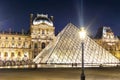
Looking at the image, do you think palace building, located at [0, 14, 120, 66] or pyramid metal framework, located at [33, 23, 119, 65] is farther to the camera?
palace building, located at [0, 14, 120, 66]

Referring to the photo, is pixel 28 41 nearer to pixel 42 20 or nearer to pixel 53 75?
pixel 42 20

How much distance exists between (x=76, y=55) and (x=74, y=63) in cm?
154

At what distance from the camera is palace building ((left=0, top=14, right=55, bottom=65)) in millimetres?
80875

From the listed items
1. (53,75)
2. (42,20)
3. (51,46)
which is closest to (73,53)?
(51,46)

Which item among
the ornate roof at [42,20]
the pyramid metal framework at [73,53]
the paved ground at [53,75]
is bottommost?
the paved ground at [53,75]

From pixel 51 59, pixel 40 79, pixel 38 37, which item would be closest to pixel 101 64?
pixel 51 59

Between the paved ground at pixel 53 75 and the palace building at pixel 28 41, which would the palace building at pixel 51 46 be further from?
the paved ground at pixel 53 75

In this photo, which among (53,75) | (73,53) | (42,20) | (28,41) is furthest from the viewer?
(42,20)

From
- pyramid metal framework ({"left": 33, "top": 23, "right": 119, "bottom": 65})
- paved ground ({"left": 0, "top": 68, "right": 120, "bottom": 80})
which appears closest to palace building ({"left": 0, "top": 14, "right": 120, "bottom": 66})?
pyramid metal framework ({"left": 33, "top": 23, "right": 119, "bottom": 65})

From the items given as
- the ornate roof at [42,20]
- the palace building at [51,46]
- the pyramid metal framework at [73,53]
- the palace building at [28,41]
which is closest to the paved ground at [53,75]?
the pyramid metal framework at [73,53]

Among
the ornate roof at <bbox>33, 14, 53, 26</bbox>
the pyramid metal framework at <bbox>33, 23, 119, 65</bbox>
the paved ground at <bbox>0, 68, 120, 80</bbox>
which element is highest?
the ornate roof at <bbox>33, 14, 53, 26</bbox>

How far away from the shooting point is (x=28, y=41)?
83625 mm

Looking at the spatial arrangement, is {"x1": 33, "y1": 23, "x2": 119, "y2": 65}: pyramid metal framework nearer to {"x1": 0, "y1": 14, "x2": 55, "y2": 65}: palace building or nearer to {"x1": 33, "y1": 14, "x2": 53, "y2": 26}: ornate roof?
{"x1": 0, "y1": 14, "x2": 55, "y2": 65}: palace building

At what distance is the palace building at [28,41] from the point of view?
8088 cm
